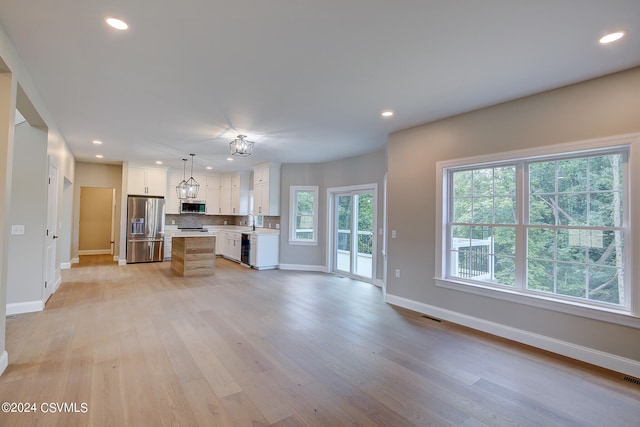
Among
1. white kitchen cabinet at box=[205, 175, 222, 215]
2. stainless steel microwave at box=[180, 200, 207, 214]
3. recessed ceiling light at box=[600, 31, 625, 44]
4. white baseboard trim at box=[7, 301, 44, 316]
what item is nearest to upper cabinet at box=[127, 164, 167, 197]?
stainless steel microwave at box=[180, 200, 207, 214]

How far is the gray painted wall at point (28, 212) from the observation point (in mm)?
3656

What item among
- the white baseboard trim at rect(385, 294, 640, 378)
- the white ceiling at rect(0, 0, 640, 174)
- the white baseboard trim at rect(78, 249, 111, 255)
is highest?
the white ceiling at rect(0, 0, 640, 174)

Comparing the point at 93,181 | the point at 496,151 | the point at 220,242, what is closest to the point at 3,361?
the point at 496,151

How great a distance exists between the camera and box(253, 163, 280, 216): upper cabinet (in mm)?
7199

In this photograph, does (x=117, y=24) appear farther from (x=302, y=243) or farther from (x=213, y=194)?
(x=213, y=194)

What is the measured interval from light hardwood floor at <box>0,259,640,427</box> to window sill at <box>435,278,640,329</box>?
0.45m

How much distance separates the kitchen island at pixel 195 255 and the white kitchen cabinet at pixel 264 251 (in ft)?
3.60

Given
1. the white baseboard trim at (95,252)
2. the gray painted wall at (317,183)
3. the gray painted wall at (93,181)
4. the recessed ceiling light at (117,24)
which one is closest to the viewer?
the recessed ceiling light at (117,24)

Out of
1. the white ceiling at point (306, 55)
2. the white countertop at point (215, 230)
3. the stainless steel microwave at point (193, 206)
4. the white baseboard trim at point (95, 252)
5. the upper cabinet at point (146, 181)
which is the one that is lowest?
the white baseboard trim at point (95, 252)

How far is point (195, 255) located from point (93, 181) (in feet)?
13.4

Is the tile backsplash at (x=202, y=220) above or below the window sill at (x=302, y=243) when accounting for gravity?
above

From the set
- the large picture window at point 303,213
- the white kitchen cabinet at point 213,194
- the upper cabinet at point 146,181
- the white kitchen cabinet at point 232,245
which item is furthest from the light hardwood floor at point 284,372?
the white kitchen cabinet at point 213,194

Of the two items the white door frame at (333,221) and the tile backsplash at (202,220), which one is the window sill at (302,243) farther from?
the tile backsplash at (202,220)

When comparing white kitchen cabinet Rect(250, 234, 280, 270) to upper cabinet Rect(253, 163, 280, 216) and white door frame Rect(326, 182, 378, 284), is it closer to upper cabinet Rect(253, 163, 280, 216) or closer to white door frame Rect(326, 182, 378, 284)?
upper cabinet Rect(253, 163, 280, 216)
